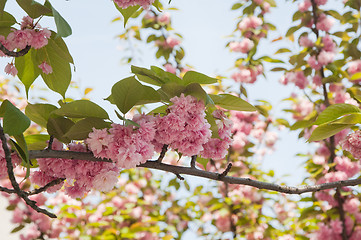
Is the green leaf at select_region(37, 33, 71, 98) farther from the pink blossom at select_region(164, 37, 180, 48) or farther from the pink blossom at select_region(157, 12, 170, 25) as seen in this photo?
the pink blossom at select_region(157, 12, 170, 25)

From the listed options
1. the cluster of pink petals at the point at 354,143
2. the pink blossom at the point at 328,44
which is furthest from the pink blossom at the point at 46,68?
the pink blossom at the point at 328,44

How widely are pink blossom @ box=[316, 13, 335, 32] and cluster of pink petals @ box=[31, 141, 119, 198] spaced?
2.19 meters

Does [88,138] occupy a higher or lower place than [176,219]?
higher

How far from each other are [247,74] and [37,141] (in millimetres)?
2224

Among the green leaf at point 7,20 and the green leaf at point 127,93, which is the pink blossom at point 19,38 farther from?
the green leaf at point 127,93

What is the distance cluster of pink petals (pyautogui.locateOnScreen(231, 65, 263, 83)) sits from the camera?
2846mm

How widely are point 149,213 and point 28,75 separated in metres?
2.02

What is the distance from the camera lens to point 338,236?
2314 mm

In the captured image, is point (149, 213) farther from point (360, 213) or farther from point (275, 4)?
point (275, 4)

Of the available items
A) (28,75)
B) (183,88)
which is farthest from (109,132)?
(28,75)

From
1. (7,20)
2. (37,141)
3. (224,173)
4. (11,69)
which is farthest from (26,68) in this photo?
(224,173)

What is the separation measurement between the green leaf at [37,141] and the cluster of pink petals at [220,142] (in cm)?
38

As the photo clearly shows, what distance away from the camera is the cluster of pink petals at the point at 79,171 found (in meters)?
0.79

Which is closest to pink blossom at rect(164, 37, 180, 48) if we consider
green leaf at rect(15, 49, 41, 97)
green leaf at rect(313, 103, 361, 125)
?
green leaf at rect(15, 49, 41, 97)
